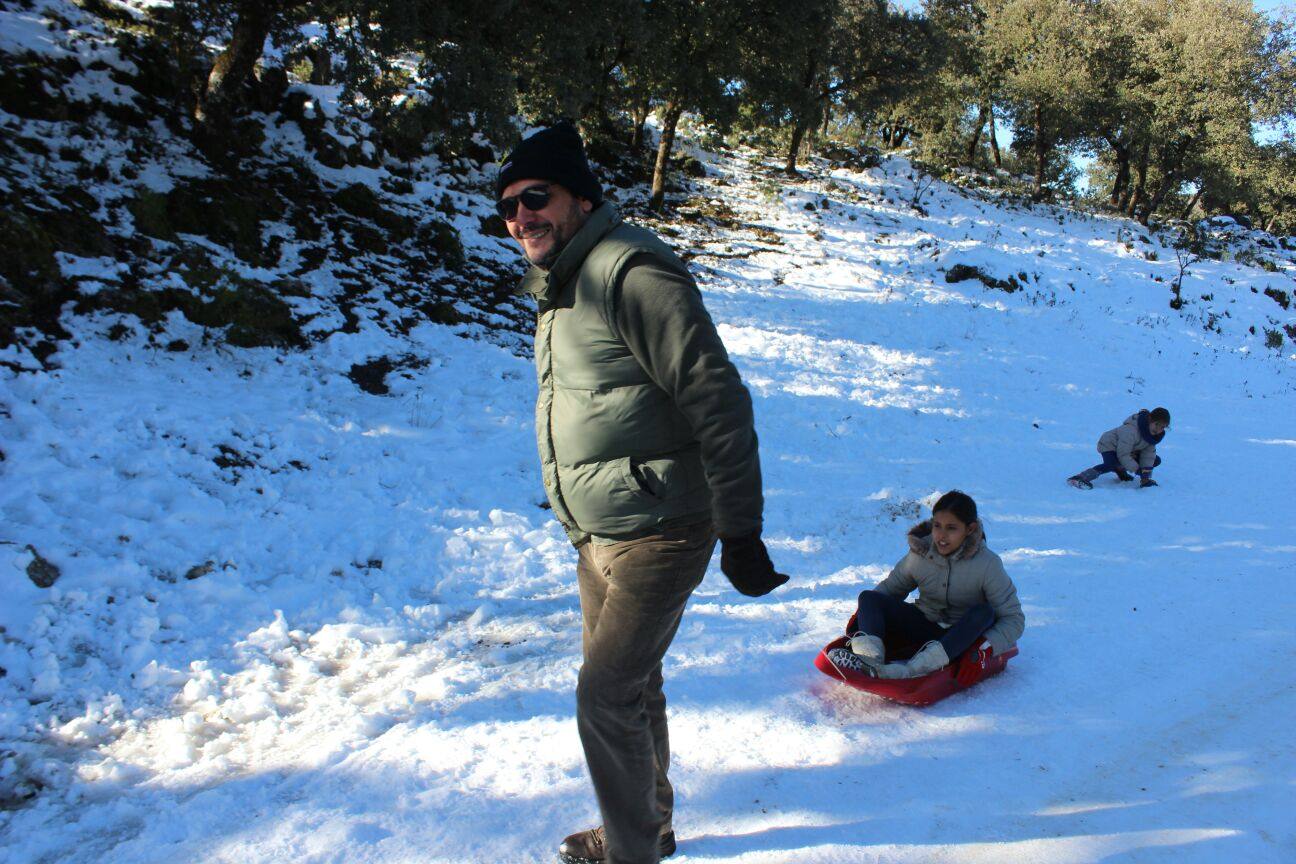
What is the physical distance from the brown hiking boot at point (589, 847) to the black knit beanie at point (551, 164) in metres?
2.08

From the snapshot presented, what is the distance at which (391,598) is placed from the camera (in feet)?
16.4

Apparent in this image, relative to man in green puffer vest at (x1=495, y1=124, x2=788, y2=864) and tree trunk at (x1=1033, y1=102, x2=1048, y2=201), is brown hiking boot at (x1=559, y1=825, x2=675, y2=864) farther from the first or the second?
tree trunk at (x1=1033, y1=102, x2=1048, y2=201)

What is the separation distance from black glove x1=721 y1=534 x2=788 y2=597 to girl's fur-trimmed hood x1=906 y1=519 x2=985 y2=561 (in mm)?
2168

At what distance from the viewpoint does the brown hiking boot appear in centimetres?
258

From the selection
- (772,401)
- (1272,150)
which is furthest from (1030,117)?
(772,401)

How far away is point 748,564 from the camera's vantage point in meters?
2.07

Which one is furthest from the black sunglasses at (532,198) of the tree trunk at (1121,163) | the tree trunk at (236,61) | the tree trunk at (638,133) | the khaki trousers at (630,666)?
the tree trunk at (1121,163)

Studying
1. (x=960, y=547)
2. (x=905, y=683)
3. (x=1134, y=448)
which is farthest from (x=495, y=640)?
(x=1134, y=448)

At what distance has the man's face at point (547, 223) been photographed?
2318mm

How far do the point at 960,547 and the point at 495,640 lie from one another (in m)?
2.62

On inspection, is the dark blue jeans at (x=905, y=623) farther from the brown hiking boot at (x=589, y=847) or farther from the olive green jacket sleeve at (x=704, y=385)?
the olive green jacket sleeve at (x=704, y=385)

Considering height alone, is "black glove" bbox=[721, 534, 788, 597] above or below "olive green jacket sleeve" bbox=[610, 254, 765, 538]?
below

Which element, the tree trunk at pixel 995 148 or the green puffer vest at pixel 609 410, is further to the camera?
the tree trunk at pixel 995 148

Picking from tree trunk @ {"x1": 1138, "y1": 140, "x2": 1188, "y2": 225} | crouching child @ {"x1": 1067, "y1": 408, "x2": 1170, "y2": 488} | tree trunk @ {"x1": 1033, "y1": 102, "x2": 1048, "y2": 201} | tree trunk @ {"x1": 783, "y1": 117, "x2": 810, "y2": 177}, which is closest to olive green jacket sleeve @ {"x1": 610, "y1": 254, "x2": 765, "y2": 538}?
crouching child @ {"x1": 1067, "y1": 408, "x2": 1170, "y2": 488}
